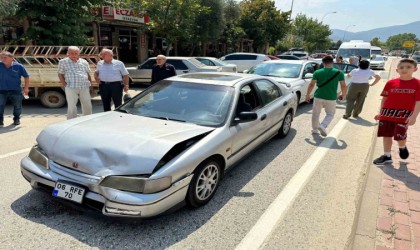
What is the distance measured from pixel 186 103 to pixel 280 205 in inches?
69.2

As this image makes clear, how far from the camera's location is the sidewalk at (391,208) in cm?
281

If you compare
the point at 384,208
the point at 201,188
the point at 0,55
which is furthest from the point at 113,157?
the point at 0,55

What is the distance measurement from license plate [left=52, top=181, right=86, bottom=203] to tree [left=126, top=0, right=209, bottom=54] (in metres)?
15.1

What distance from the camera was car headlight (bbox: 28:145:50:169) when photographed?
3.03 m

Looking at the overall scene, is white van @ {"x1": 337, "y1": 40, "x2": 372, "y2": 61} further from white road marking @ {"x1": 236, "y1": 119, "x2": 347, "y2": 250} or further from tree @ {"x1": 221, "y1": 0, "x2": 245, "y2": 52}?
white road marking @ {"x1": 236, "y1": 119, "x2": 347, "y2": 250}

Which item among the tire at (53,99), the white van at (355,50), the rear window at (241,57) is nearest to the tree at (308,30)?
the white van at (355,50)

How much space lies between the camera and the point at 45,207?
127 inches

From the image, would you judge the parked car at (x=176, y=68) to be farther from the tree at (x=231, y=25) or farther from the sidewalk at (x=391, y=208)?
the tree at (x=231, y=25)

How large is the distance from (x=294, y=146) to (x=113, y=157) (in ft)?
12.5

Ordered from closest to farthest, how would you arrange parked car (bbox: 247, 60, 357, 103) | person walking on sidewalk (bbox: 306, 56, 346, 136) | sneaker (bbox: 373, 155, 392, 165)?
sneaker (bbox: 373, 155, 392, 165)
person walking on sidewalk (bbox: 306, 56, 346, 136)
parked car (bbox: 247, 60, 357, 103)

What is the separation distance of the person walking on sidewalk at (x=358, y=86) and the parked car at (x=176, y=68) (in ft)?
19.0

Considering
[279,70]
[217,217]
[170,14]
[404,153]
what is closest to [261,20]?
[170,14]

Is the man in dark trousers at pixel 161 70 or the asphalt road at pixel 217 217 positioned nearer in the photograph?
the asphalt road at pixel 217 217

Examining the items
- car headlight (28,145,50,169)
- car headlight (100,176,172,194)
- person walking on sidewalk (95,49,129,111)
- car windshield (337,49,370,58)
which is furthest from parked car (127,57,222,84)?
car windshield (337,49,370,58)
